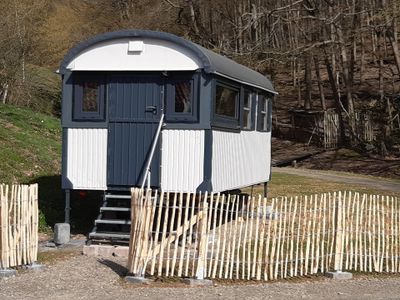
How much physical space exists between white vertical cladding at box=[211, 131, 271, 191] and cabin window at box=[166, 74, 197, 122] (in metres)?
0.67

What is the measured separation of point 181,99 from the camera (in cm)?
1403

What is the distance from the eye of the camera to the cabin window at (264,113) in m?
18.1

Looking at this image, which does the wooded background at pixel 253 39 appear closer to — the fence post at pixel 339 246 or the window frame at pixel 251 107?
the window frame at pixel 251 107

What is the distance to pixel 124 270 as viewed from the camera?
11516mm

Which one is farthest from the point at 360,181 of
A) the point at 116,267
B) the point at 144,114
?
the point at 116,267

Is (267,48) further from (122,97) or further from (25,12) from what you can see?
(122,97)

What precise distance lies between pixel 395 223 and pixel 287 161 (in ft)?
86.5

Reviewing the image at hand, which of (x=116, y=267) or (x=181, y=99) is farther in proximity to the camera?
(x=181, y=99)

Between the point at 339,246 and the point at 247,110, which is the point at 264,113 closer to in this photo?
the point at 247,110

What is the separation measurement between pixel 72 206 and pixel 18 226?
6.43 m

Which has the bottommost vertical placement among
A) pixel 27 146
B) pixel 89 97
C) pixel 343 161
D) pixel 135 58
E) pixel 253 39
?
pixel 343 161

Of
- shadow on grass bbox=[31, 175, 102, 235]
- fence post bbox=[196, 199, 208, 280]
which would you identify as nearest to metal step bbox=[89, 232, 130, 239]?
shadow on grass bbox=[31, 175, 102, 235]

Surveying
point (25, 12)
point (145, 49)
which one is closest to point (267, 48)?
point (25, 12)

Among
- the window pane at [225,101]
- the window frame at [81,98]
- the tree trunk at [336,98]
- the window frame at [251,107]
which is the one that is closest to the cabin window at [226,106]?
the window pane at [225,101]
